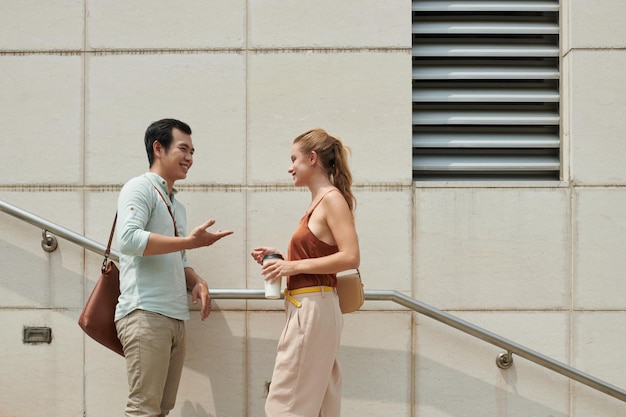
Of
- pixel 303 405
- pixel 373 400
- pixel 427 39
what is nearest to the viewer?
pixel 303 405

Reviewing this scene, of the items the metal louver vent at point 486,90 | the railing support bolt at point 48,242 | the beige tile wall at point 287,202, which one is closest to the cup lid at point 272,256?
the beige tile wall at point 287,202

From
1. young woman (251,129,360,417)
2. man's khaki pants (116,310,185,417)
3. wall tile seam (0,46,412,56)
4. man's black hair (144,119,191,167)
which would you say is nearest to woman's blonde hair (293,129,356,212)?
young woman (251,129,360,417)

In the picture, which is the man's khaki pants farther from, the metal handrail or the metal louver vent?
the metal louver vent

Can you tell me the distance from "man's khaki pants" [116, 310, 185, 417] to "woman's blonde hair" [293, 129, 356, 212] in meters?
1.09

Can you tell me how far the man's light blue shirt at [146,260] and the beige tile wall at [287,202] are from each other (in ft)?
2.81

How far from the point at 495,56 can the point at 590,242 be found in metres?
1.35

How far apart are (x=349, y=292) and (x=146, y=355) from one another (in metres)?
1.06

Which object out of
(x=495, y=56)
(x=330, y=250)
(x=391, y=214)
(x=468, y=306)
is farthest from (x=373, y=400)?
(x=495, y=56)

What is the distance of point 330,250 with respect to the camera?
141 inches

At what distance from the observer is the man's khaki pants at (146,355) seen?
367cm

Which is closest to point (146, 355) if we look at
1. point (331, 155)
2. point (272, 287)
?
point (272, 287)

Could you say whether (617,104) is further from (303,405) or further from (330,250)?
(303,405)

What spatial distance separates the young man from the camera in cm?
360

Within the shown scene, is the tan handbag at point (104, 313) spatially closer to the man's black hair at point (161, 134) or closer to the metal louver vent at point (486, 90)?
the man's black hair at point (161, 134)
